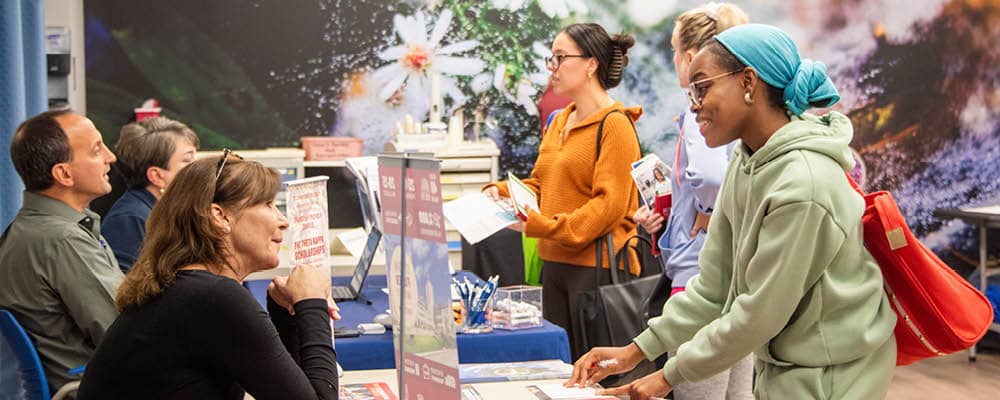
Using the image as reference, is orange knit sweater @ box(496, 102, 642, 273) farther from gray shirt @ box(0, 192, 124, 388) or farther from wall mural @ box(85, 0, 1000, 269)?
wall mural @ box(85, 0, 1000, 269)

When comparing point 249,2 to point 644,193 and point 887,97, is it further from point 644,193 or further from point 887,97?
point 887,97

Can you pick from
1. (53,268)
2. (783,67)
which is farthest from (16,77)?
(783,67)

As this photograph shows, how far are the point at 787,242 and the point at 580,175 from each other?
2.00 m

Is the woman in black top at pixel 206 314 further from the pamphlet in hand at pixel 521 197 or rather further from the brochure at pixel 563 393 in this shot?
the pamphlet in hand at pixel 521 197

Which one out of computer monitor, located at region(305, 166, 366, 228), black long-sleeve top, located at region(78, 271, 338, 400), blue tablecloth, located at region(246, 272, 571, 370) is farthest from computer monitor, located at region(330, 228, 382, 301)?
computer monitor, located at region(305, 166, 366, 228)

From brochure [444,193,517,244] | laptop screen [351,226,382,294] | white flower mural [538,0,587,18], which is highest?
white flower mural [538,0,587,18]

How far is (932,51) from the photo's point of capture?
7.11 metres

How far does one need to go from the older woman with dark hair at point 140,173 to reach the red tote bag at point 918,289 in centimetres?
255

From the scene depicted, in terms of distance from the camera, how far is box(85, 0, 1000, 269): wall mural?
6.28m

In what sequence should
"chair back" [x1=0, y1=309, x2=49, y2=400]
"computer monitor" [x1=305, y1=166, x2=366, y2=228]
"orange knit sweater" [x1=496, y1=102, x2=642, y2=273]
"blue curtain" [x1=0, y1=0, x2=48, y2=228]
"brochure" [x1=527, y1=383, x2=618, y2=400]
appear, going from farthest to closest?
1. "computer monitor" [x1=305, y1=166, x2=366, y2=228]
2. "orange knit sweater" [x1=496, y1=102, x2=642, y2=273]
3. "blue curtain" [x1=0, y1=0, x2=48, y2=228]
4. "chair back" [x1=0, y1=309, x2=49, y2=400]
5. "brochure" [x1=527, y1=383, x2=618, y2=400]

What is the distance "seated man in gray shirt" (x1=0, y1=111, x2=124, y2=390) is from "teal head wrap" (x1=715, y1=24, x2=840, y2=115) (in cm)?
182

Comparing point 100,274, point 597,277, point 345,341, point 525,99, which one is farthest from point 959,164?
point 100,274

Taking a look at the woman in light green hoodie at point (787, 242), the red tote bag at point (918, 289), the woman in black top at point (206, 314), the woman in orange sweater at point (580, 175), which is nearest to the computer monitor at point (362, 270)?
the woman in orange sweater at point (580, 175)

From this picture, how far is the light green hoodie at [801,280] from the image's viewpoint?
1.96 metres
